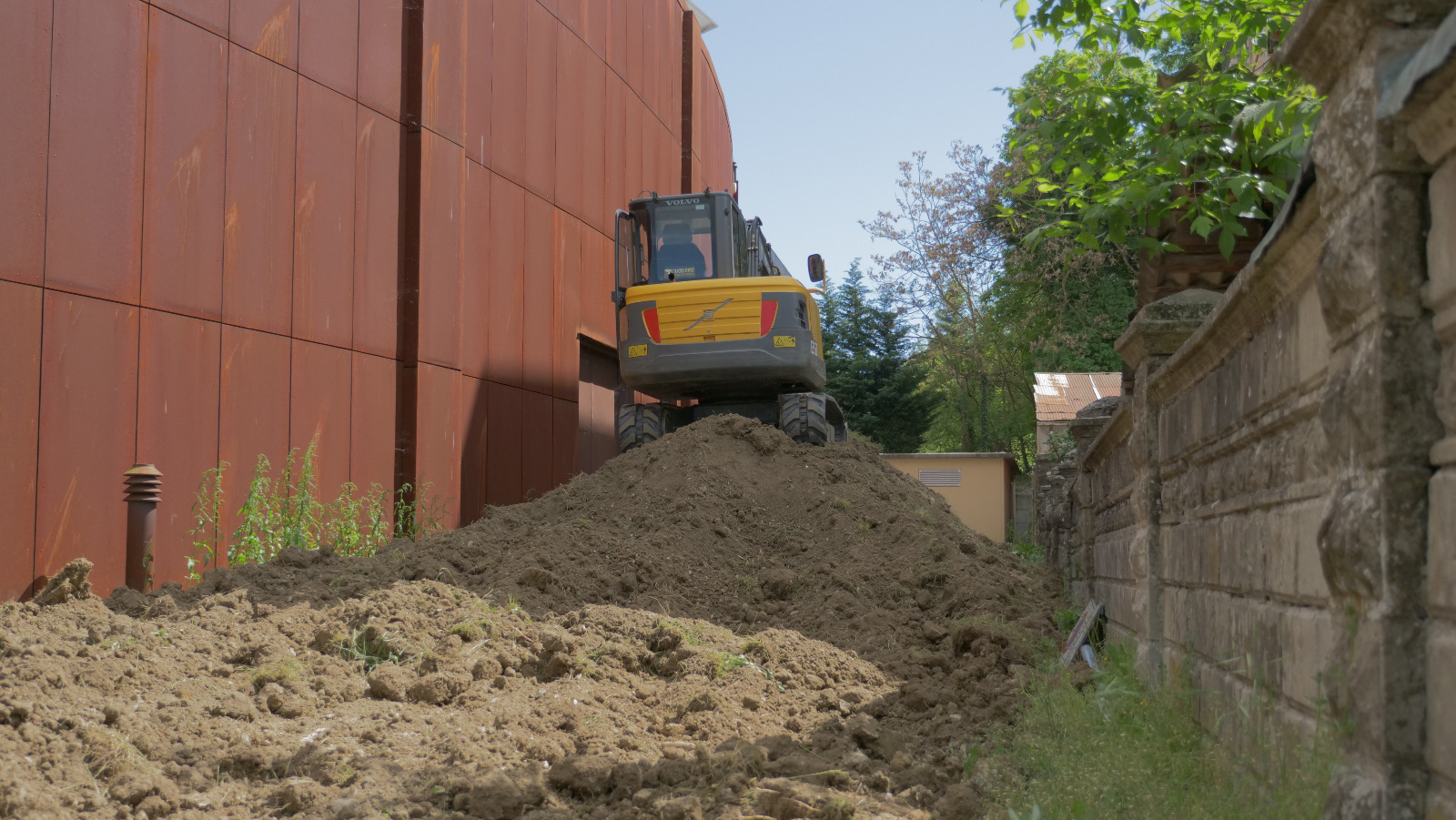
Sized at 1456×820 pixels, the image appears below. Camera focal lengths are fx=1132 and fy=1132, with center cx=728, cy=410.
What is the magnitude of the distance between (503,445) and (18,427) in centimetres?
651

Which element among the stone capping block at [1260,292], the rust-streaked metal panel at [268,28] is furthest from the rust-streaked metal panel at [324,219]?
the stone capping block at [1260,292]

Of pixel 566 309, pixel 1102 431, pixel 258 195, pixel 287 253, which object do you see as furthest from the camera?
pixel 566 309

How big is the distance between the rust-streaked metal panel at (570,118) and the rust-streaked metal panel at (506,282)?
141 cm

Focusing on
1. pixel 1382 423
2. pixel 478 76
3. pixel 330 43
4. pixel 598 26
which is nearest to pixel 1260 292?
pixel 1382 423

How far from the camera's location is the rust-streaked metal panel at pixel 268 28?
9844mm

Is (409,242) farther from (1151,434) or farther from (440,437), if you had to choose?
(1151,434)

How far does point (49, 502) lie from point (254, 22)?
4.64m

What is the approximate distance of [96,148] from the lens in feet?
27.6

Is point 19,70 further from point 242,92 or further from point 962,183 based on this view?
point 962,183

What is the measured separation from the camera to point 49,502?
786cm

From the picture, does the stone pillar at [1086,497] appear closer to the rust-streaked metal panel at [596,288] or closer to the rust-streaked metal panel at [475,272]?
the rust-streaked metal panel at [475,272]

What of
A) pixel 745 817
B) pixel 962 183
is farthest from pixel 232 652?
pixel 962 183

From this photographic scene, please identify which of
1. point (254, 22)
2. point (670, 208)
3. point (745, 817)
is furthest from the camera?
point (670, 208)

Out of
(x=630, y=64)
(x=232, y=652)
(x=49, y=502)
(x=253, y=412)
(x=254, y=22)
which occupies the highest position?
(x=630, y=64)
